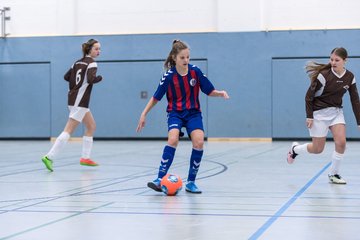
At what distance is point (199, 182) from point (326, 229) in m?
3.28

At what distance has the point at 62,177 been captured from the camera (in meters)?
8.18

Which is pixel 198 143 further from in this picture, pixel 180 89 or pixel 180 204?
pixel 180 204

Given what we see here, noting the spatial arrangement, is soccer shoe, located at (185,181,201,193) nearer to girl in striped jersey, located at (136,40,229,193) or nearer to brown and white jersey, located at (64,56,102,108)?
girl in striped jersey, located at (136,40,229,193)

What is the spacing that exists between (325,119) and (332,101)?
0.23 m

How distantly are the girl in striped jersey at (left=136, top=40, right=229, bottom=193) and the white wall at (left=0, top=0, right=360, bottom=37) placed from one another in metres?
12.1

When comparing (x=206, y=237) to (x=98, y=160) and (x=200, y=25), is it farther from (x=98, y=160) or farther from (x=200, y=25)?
(x=200, y=25)

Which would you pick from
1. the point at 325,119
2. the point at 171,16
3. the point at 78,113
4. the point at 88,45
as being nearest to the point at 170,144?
the point at 325,119

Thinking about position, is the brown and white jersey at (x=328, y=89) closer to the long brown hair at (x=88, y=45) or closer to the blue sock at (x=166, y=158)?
the blue sock at (x=166, y=158)

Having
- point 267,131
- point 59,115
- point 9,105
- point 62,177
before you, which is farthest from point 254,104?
point 62,177

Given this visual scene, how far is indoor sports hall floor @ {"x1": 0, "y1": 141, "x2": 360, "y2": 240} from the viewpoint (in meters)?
4.30

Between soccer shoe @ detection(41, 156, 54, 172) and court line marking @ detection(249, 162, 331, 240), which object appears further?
soccer shoe @ detection(41, 156, 54, 172)

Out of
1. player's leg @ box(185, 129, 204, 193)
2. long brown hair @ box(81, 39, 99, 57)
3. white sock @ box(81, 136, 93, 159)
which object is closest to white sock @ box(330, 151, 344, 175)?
player's leg @ box(185, 129, 204, 193)

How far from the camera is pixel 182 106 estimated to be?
6.58m

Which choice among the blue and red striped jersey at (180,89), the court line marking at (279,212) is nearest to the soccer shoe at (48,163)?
the blue and red striped jersey at (180,89)
